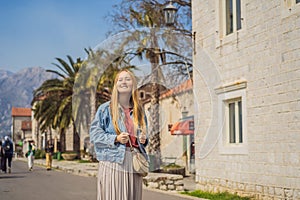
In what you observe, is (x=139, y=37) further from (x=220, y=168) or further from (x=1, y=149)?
(x=1, y=149)

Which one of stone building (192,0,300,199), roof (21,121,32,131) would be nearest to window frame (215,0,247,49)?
stone building (192,0,300,199)

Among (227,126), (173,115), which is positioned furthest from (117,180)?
(227,126)

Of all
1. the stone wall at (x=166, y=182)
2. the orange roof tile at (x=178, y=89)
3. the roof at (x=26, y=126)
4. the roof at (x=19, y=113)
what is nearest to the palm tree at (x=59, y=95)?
the stone wall at (x=166, y=182)

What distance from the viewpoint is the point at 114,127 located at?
4.07 m

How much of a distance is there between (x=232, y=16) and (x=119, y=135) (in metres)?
9.16

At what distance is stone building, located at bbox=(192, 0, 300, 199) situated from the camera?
33.0 ft

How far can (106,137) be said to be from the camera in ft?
13.2

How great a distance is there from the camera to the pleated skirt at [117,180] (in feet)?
13.3

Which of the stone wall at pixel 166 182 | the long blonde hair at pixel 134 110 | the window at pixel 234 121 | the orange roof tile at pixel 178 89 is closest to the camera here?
the long blonde hair at pixel 134 110

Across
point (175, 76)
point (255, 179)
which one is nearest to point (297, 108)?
point (255, 179)

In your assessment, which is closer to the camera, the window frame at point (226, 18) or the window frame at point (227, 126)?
the window frame at point (227, 126)

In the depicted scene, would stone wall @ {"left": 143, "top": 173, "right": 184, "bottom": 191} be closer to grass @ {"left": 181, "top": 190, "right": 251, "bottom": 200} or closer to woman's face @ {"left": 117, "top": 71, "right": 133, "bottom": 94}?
grass @ {"left": 181, "top": 190, "right": 251, "bottom": 200}

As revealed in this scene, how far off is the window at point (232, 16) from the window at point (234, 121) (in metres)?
1.79

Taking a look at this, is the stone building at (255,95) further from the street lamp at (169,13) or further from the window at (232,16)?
the street lamp at (169,13)
